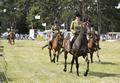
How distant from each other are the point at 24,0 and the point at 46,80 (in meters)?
90.2

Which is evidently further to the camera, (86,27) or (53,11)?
(53,11)

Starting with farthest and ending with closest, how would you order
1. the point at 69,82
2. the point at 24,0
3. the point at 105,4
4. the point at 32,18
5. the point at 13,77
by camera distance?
the point at 24,0, the point at 32,18, the point at 105,4, the point at 13,77, the point at 69,82

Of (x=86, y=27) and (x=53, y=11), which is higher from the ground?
(x=53, y=11)

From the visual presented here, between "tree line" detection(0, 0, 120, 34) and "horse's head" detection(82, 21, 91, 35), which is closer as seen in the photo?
"horse's head" detection(82, 21, 91, 35)

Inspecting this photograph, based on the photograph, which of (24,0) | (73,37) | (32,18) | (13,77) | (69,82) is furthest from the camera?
(24,0)

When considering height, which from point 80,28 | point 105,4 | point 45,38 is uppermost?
point 105,4

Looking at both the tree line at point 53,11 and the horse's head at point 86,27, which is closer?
the horse's head at point 86,27

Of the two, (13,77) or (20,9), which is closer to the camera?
(13,77)

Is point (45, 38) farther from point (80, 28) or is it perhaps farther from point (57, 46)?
point (80, 28)

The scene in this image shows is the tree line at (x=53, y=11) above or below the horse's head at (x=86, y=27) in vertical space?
above

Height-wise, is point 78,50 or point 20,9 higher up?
point 20,9

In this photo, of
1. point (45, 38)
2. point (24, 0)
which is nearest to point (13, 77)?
point (45, 38)

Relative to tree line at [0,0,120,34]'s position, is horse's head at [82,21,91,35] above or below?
below

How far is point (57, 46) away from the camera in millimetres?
15984
